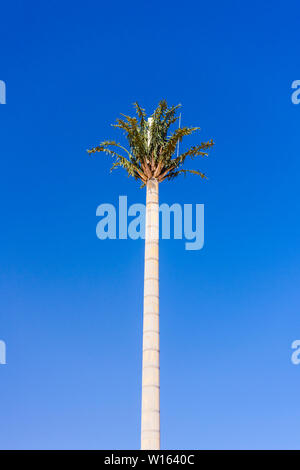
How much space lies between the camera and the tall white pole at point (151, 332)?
1086 inches

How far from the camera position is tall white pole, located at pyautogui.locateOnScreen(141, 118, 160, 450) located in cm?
2759

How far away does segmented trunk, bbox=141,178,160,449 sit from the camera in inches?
1086

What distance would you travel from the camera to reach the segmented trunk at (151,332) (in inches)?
1086

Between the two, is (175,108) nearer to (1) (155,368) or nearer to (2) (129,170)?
(2) (129,170)

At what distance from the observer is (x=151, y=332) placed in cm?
2983

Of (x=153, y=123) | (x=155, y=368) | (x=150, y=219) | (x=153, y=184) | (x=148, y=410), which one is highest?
(x=153, y=123)

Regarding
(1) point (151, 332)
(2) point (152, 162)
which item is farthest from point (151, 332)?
(2) point (152, 162)

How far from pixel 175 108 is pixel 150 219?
710 cm

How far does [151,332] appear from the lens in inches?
1174

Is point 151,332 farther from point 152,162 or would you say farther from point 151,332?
point 152,162
